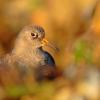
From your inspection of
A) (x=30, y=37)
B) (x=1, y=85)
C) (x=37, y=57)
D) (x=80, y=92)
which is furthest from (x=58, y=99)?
(x=30, y=37)

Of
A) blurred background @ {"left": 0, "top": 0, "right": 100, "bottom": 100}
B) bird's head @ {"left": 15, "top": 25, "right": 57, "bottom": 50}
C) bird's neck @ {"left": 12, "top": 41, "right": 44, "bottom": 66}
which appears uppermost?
blurred background @ {"left": 0, "top": 0, "right": 100, "bottom": 100}

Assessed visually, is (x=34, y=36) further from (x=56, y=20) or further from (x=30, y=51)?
(x=56, y=20)

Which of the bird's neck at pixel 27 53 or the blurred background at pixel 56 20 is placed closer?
the bird's neck at pixel 27 53

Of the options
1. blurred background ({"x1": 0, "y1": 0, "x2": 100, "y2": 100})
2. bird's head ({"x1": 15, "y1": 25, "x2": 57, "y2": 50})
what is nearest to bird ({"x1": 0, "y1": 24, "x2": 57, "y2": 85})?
bird's head ({"x1": 15, "y1": 25, "x2": 57, "y2": 50})

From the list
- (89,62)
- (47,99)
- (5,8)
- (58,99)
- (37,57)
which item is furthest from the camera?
(5,8)

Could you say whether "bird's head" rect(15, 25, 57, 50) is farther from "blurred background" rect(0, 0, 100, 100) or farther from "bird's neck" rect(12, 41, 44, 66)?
"blurred background" rect(0, 0, 100, 100)

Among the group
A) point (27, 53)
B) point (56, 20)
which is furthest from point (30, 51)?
point (56, 20)

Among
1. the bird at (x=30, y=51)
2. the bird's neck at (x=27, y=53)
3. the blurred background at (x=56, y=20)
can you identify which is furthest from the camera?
the blurred background at (x=56, y=20)

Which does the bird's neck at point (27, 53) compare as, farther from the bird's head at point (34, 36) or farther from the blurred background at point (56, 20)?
the blurred background at point (56, 20)

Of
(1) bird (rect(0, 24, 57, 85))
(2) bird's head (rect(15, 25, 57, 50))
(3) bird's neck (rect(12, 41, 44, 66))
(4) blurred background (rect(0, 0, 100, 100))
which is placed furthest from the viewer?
(4) blurred background (rect(0, 0, 100, 100))

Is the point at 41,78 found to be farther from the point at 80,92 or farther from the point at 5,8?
the point at 5,8

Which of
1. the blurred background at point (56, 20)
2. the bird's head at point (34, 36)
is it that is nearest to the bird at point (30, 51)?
the bird's head at point (34, 36)
